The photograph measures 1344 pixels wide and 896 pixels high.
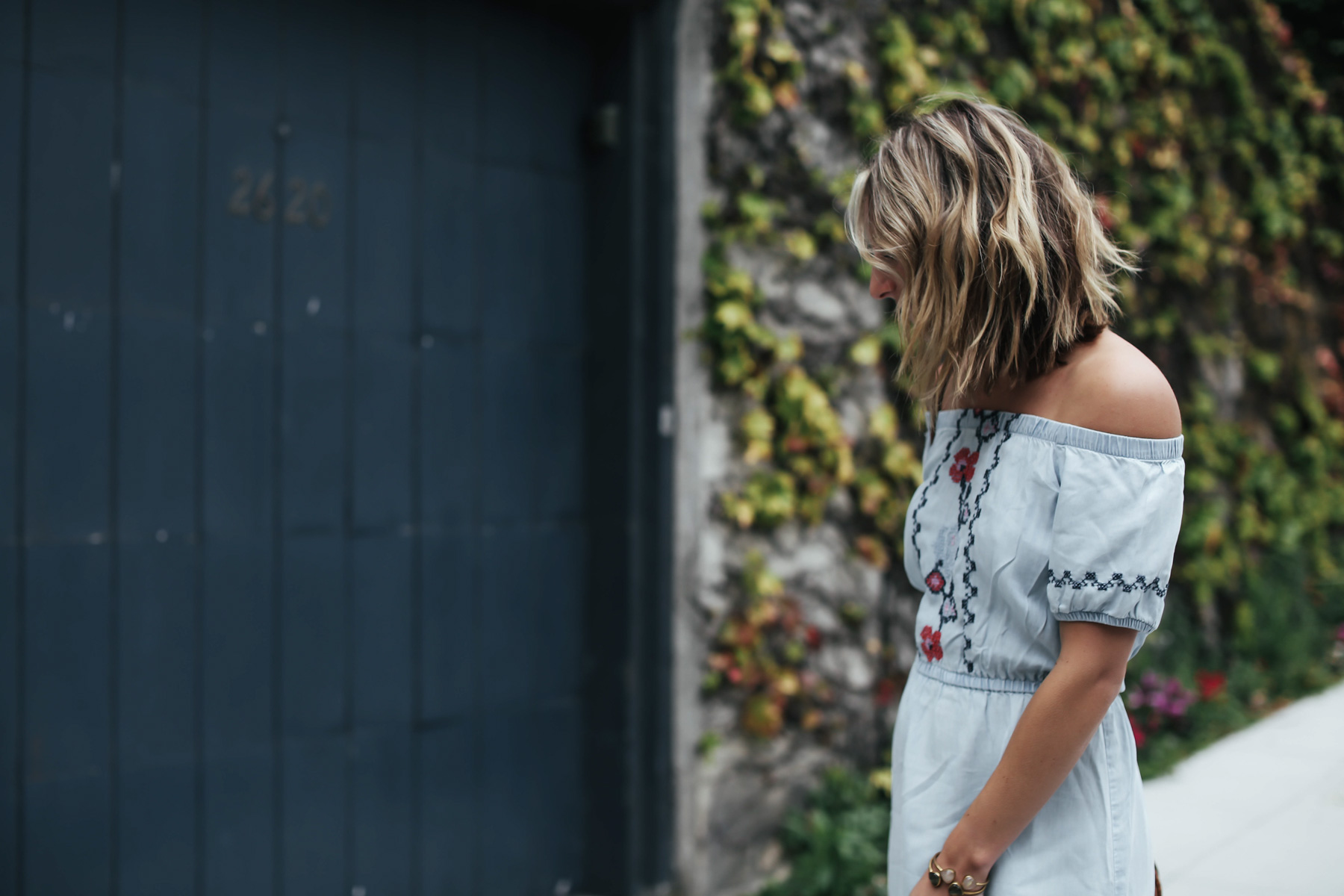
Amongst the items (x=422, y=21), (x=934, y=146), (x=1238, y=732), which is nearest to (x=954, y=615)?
(x=934, y=146)

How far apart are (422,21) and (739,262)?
3.31 ft

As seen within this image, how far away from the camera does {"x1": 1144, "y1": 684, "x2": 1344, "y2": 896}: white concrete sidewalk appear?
2.88 meters

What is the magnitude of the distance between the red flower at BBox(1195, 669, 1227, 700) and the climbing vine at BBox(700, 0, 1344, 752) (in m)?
0.06

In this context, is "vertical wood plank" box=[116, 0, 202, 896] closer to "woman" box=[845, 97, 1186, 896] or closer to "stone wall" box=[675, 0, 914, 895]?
"stone wall" box=[675, 0, 914, 895]

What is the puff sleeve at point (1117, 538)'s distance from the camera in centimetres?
101

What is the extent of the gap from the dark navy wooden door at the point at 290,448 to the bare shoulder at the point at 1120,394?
1.79 metres

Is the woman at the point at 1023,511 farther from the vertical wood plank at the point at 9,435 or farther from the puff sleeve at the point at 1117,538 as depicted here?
the vertical wood plank at the point at 9,435

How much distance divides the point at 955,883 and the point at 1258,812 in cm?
286

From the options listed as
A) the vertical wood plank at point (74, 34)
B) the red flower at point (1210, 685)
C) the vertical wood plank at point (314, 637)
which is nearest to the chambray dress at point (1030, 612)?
the vertical wood plank at point (314, 637)

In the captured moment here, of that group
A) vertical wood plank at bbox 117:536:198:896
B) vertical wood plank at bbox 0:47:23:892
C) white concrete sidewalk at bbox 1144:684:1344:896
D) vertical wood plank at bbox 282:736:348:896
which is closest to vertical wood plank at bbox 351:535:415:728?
vertical wood plank at bbox 282:736:348:896

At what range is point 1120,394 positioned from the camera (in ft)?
3.43

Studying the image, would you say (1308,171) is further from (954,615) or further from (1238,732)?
(954,615)

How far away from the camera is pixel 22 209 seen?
2016 mm

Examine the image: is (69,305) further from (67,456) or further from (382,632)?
(382,632)
